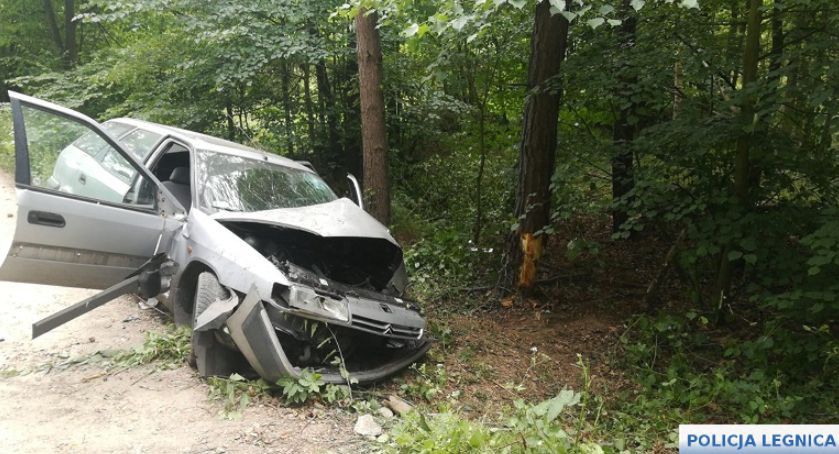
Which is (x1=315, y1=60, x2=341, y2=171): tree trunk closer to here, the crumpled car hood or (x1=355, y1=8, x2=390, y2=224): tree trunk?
(x1=355, y1=8, x2=390, y2=224): tree trunk

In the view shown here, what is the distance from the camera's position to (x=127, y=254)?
4297mm

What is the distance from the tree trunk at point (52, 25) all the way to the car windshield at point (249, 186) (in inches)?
558

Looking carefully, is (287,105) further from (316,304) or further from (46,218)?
(316,304)

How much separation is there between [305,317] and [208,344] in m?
0.86

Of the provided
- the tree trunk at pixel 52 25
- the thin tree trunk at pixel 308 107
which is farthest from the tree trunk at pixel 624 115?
the tree trunk at pixel 52 25

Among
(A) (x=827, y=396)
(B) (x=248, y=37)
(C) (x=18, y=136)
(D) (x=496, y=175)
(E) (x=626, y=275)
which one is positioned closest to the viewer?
(C) (x=18, y=136)

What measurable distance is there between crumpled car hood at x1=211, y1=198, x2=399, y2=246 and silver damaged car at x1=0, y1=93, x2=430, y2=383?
0.02 meters

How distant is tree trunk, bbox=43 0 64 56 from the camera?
15.2 m

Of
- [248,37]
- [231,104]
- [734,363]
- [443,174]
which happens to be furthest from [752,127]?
[231,104]

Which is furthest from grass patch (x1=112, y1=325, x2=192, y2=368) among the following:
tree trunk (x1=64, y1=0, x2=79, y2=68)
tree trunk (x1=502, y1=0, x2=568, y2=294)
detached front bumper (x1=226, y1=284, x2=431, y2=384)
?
tree trunk (x1=64, y1=0, x2=79, y2=68)

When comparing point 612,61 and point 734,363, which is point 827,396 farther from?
point 612,61

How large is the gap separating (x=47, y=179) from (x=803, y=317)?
6165 mm

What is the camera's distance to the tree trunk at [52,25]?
15242 mm

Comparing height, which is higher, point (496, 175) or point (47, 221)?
point (496, 175)
